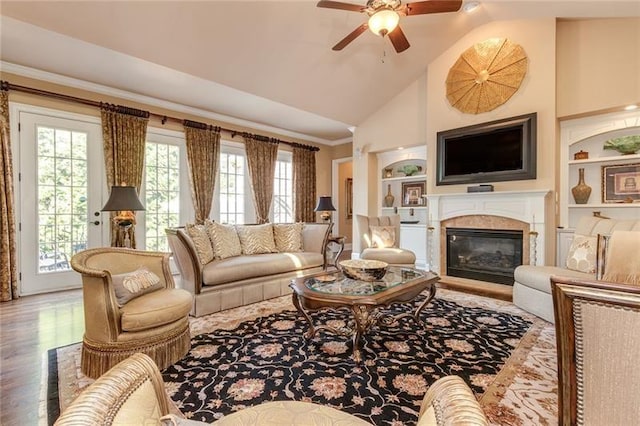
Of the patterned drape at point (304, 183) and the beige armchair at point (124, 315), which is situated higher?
the patterned drape at point (304, 183)

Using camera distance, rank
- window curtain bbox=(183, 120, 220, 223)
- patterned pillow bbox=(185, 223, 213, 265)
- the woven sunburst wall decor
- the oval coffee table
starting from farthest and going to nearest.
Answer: window curtain bbox=(183, 120, 220, 223) → the woven sunburst wall decor → patterned pillow bbox=(185, 223, 213, 265) → the oval coffee table

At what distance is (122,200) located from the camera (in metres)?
3.19

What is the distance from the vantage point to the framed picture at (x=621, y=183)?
3.68 metres

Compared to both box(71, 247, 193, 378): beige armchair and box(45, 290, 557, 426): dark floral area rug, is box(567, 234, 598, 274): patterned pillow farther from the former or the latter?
box(71, 247, 193, 378): beige armchair

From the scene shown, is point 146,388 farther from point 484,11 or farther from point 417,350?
point 484,11

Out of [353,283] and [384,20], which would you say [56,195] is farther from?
[384,20]

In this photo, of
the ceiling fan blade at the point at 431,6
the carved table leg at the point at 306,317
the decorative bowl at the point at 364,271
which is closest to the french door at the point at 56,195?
the carved table leg at the point at 306,317

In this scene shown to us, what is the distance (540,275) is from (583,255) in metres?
0.47

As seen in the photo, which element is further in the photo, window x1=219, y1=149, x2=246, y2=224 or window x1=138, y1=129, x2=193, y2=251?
window x1=219, y1=149, x2=246, y2=224

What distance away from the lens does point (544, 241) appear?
3.93 m

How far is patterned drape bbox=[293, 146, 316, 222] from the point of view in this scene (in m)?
6.94

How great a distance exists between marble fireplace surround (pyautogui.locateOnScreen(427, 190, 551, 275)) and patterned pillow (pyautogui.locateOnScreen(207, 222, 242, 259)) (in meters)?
3.15

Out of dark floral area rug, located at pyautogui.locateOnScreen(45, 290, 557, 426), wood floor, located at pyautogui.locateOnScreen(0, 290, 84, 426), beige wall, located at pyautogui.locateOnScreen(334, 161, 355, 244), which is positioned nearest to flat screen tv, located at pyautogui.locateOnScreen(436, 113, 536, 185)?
dark floral area rug, located at pyautogui.locateOnScreen(45, 290, 557, 426)

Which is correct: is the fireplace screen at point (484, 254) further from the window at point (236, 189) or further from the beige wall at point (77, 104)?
the beige wall at point (77, 104)
